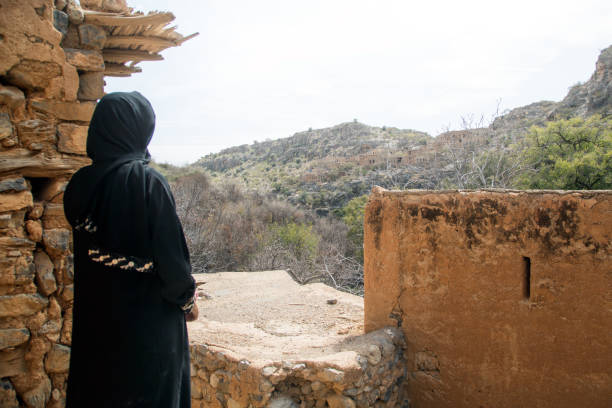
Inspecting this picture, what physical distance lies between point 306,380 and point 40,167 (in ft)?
7.32

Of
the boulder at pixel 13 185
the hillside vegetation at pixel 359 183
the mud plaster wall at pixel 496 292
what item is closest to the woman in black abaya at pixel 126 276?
the boulder at pixel 13 185

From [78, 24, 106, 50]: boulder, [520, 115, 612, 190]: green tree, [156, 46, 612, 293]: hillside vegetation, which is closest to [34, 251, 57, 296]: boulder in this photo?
[78, 24, 106, 50]: boulder

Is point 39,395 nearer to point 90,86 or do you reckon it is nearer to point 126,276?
point 126,276

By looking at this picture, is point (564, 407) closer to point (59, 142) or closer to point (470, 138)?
point (59, 142)

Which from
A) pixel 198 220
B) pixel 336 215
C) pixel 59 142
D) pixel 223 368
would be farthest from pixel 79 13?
pixel 336 215

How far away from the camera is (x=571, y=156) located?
11703mm

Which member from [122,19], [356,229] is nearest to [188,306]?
[122,19]

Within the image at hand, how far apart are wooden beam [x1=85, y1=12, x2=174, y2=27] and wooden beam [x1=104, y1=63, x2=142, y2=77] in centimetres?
46

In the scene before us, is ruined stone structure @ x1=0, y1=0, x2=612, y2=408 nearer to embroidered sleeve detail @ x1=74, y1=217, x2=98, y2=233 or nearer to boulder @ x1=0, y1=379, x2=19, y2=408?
boulder @ x1=0, y1=379, x2=19, y2=408

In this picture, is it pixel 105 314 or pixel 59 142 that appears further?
pixel 59 142

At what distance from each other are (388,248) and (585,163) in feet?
30.5

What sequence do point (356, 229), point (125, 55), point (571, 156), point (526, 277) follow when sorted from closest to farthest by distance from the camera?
point (125, 55)
point (526, 277)
point (571, 156)
point (356, 229)

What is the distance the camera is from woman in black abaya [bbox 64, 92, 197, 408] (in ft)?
5.46

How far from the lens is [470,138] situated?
14.3 meters
